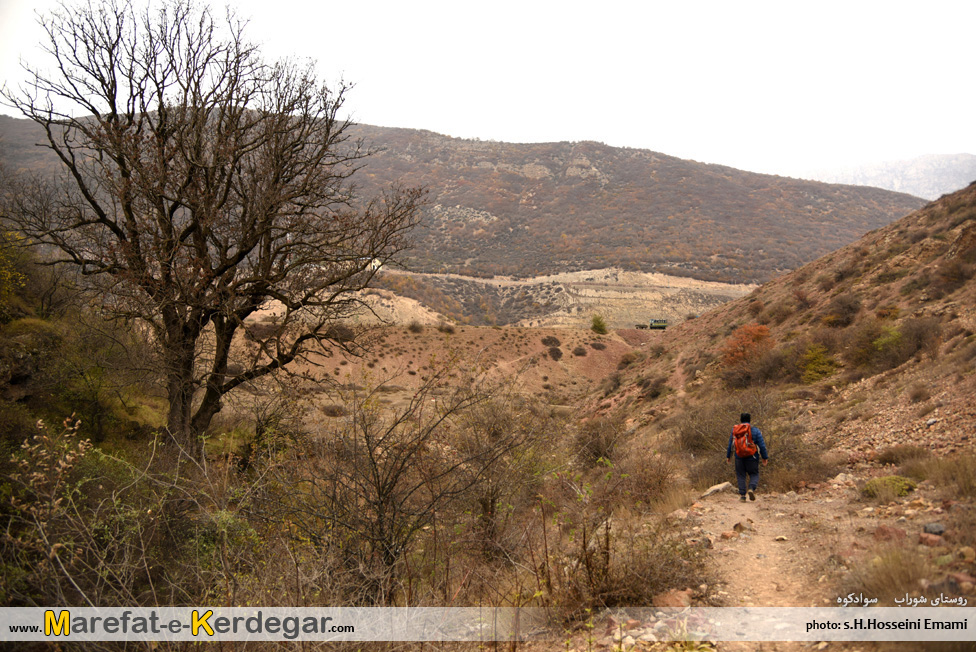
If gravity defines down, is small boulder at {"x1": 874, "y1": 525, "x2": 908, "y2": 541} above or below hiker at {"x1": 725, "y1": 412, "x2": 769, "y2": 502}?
above

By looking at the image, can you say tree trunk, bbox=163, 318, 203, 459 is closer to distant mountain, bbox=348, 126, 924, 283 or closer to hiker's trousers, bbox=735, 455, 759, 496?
hiker's trousers, bbox=735, 455, 759, 496

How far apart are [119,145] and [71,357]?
12.7 ft

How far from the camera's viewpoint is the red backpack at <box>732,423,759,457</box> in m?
7.99

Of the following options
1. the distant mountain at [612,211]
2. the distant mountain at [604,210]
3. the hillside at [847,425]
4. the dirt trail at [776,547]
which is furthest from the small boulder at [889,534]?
the distant mountain at [612,211]

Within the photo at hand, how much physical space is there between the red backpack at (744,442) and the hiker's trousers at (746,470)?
14 centimetres

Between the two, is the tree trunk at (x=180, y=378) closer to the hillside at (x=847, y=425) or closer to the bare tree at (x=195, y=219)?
the bare tree at (x=195, y=219)

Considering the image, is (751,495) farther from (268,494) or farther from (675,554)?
(268,494)

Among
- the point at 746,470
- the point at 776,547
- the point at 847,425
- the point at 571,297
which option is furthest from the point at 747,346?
the point at 571,297

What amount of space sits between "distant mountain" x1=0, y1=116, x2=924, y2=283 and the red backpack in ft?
222

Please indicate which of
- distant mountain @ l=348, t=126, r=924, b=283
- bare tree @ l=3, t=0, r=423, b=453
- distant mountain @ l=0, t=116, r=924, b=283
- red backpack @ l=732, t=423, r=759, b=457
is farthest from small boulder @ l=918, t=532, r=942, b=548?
distant mountain @ l=348, t=126, r=924, b=283

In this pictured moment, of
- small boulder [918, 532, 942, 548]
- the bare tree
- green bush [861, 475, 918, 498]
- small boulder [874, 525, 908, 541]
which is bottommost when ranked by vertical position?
green bush [861, 475, 918, 498]

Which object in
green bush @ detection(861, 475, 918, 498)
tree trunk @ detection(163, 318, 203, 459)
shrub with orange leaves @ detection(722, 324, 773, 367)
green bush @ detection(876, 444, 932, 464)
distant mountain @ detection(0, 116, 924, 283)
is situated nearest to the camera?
green bush @ detection(861, 475, 918, 498)

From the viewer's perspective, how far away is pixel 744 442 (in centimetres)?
804

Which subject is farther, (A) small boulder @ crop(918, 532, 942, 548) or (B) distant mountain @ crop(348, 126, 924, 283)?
(B) distant mountain @ crop(348, 126, 924, 283)
